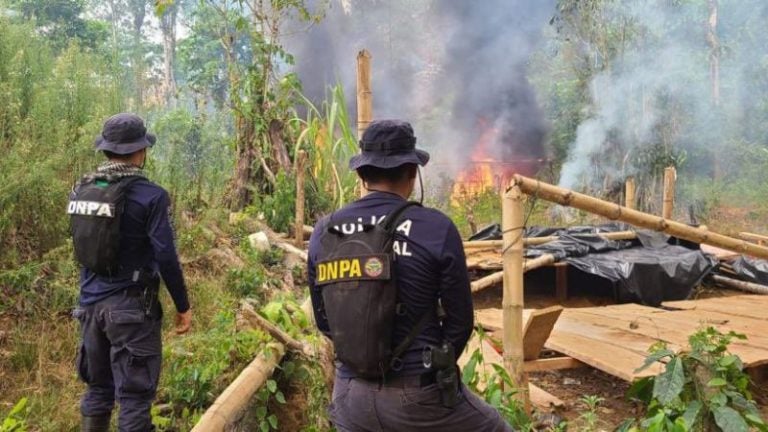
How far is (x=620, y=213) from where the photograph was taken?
13.4ft

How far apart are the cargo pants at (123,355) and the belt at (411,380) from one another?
1.49 m

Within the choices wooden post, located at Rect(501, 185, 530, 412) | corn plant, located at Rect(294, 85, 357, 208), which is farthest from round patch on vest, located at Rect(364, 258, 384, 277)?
corn plant, located at Rect(294, 85, 357, 208)

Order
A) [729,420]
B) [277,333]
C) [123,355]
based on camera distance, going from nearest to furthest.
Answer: [729,420] → [123,355] → [277,333]

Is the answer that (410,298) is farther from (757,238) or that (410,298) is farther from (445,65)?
(445,65)

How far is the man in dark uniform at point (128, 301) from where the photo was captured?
2.95 metres

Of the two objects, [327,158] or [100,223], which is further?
[327,158]

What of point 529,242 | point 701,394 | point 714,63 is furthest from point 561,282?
point 714,63

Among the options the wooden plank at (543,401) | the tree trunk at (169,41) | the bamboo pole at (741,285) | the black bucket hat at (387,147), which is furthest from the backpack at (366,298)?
the tree trunk at (169,41)

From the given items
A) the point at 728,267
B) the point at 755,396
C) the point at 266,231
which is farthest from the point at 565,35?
the point at 755,396

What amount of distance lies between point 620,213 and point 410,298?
8.36 feet

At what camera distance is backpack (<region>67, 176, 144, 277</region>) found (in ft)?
9.49

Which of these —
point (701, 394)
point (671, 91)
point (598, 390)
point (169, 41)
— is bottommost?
point (598, 390)

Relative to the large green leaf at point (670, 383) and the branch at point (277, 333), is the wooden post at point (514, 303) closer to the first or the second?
the large green leaf at point (670, 383)

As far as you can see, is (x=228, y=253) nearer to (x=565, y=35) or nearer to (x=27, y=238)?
(x=27, y=238)
